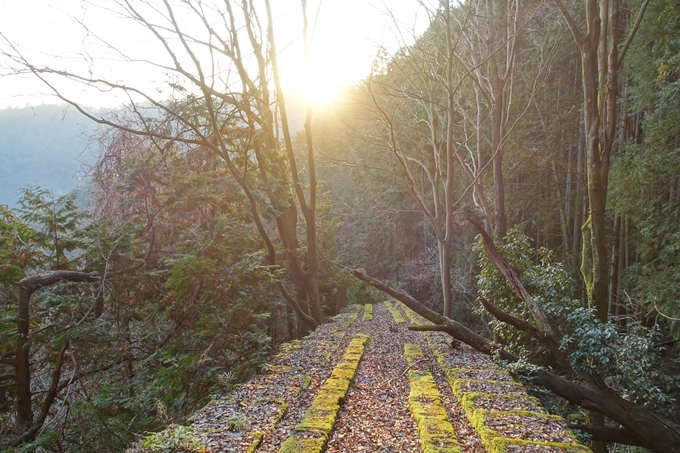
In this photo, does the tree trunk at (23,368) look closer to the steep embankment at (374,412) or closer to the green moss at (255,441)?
the steep embankment at (374,412)

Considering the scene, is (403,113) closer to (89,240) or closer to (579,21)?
(579,21)

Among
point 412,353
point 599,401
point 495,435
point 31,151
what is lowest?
point 599,401

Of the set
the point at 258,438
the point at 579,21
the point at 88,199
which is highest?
the point at 579,21

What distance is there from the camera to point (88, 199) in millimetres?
8102

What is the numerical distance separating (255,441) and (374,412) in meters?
1.29

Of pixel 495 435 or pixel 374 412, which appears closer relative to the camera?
pixel 495 435

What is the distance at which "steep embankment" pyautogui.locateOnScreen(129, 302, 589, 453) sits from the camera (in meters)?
2.90

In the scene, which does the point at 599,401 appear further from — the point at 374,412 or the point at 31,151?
the point at 31,151

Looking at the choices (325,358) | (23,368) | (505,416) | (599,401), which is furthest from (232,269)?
(599,401)

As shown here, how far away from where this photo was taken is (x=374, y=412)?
12.4ft

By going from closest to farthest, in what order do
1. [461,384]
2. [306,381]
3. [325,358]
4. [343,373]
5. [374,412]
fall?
[374,412], [461,384], [306,381], [343,373], [325,358]

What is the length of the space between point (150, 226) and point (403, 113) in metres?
11.9

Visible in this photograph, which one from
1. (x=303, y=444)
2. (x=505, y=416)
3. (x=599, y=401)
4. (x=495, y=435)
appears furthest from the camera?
(x=599, y=401)

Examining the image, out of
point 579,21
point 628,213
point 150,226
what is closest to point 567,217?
point 628,213
